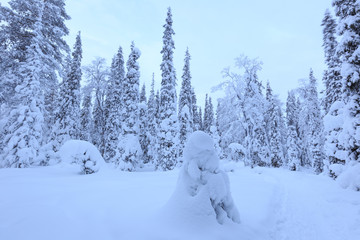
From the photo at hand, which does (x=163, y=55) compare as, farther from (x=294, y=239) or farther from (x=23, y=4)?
(x=294, y=239)

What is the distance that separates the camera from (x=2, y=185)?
653 cm

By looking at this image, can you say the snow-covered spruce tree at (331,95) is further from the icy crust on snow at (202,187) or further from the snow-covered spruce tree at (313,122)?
the icy crust on snow at (202,187)

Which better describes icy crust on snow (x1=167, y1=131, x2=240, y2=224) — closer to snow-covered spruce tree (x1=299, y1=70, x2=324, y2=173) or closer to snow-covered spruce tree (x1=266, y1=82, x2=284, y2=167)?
snow-covered spruce tree (x1=299, y1=70, x2=324, y2=173)

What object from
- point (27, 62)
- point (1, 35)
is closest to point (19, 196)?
point (27, 62)

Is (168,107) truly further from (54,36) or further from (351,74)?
(351,74)

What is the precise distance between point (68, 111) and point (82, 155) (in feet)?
49.5

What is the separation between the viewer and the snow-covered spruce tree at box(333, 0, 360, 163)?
9.53 meters

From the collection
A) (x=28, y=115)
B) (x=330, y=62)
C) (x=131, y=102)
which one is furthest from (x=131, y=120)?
(x=330, y=62)

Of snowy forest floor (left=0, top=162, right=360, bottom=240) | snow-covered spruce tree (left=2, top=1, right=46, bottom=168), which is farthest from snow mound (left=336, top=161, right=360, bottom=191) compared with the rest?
snow-covered spruce tree (left=2, top=1, right=46, bottom=168)

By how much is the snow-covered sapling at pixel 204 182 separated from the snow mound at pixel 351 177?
7.23m

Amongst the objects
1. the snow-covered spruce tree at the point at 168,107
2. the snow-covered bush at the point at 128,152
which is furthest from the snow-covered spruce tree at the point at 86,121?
the snow-covered spruce tree at the point at 168,107

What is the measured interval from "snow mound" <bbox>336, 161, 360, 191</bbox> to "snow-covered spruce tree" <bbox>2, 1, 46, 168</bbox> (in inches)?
679

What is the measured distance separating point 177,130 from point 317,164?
2185 centimetres

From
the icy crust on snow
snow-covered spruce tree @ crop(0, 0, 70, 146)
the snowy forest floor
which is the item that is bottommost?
the snowy forest floor
